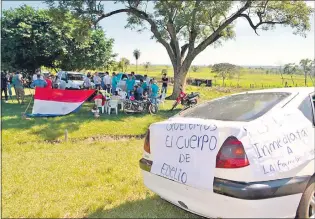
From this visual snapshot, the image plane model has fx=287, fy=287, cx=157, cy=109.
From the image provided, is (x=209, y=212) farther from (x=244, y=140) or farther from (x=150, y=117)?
(x=150, y=117)

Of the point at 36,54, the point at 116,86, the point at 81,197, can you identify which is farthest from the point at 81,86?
the point at 81,197

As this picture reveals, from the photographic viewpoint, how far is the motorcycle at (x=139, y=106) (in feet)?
41.6

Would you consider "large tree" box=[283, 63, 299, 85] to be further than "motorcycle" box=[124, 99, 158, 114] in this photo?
Yes

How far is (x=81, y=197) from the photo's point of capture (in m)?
4.08

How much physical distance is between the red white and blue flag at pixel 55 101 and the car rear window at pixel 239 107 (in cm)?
914

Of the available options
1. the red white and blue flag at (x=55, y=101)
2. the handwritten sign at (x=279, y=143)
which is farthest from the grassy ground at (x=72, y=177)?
the red white and blue flag at (x=55, y=101)

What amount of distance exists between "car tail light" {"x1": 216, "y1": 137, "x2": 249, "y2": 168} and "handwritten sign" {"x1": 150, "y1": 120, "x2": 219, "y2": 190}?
7 cm

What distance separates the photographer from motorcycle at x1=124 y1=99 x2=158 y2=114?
12.7 m

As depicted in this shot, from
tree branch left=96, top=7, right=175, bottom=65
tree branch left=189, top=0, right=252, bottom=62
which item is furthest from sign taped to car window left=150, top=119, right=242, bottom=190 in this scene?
tree branch left=189, top=0, right=252, bottom=62

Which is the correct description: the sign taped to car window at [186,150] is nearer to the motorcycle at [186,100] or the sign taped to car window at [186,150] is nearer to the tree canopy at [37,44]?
the motorcycle at [186,100]

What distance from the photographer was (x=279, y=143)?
2.67m

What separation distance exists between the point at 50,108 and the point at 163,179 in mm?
9773

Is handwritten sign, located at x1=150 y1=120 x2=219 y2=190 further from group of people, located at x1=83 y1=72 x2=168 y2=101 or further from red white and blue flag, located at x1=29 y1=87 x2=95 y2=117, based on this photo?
group of people, located at x1=83 y1=72 x2=168 y2=101

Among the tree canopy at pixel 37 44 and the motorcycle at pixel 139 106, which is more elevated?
the tree canopy at pixel 37 44
